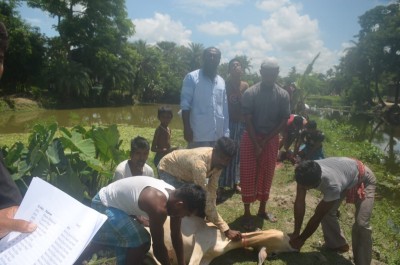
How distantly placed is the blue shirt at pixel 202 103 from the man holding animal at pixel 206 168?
2.31ft

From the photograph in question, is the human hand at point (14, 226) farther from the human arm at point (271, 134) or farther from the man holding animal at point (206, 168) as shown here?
the human arm at point (271, 134)

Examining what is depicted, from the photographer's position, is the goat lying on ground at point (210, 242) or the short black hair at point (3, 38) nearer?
the short black hair at point (3, 38)

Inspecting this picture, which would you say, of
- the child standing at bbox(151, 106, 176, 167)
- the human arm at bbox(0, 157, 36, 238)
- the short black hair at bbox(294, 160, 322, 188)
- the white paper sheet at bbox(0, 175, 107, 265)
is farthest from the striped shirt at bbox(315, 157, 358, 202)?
the human arm at bbox(0, 157, 36, 238)

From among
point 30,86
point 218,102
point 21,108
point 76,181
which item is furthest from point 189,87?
point 30,86

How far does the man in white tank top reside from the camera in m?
2.51

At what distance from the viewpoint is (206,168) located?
347 centimetres

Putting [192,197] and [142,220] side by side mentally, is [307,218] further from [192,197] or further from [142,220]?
[192,197]

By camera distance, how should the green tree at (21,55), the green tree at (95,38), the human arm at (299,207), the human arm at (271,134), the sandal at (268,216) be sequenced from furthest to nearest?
the green tree at (95,38)
the green tree at (21,55)
the sandal at (268,216)
the human arm at (271,134)
the human arm at (299,207)

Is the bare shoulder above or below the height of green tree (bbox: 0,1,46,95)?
below

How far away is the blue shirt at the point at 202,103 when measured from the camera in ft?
14.4

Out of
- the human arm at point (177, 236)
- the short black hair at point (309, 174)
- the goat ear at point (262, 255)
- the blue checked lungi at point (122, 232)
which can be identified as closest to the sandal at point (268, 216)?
the goat ear at point (262, 255)

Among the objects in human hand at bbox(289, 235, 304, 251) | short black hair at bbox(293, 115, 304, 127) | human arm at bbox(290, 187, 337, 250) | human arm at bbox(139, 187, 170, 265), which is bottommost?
human hand at bbox(289, 235, 304, 251)

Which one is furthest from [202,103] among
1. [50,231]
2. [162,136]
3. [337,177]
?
[50,231]

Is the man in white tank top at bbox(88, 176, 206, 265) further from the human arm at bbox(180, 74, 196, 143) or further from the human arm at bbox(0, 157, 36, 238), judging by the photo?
the human arm at bbox(180, 74, 196, 143)
